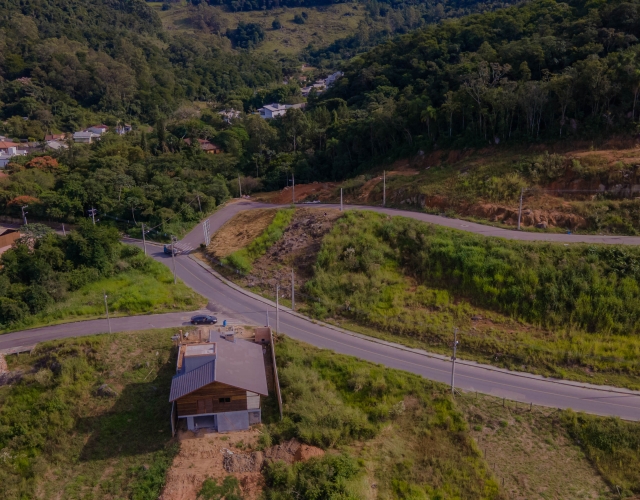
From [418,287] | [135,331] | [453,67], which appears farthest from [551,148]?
[135,331]

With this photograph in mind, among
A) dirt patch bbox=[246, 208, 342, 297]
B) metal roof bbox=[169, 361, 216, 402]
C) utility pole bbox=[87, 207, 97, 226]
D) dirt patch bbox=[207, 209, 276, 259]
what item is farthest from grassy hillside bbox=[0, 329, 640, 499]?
utility pole bbox=[87, 207, 97, 226]

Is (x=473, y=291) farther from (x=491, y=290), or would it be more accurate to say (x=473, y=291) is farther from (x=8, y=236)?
(x=8, y=236)

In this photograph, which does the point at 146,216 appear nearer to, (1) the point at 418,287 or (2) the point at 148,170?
(2) the point at 148,170

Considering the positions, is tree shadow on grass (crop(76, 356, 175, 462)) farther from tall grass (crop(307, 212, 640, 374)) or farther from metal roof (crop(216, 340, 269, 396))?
tall grass (crop(307, 212, 640, 374))

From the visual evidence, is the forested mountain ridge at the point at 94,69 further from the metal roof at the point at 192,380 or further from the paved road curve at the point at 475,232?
the metal roof at the point at 192,380

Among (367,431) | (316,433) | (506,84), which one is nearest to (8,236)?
(316,433)
